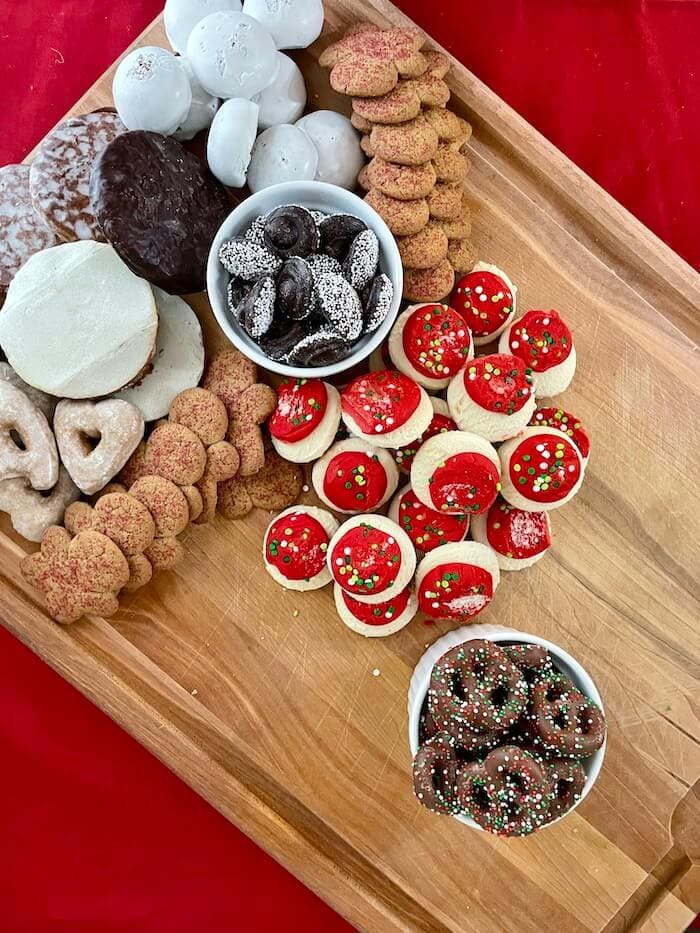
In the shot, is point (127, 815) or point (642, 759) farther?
point (127, 815)

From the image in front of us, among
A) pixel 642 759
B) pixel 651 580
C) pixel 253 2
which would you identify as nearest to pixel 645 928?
pixel 642 759

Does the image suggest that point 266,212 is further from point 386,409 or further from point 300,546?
point 300,546

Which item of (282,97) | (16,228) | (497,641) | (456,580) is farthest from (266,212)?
(497,641)

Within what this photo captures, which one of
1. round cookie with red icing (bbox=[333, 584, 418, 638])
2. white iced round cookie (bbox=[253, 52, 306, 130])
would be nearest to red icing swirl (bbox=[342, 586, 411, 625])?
round cookie with red icing (bbox=[333, 584, 418, 638])

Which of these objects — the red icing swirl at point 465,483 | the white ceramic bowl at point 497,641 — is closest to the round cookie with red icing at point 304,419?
the red icing swirl at point 465,483

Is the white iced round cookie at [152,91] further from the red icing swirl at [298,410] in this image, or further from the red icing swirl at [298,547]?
the red icing swirl at [298,547]

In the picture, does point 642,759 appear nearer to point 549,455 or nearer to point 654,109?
point 549,455

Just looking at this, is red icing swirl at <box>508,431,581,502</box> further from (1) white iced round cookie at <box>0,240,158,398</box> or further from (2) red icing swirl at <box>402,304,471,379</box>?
(1) white iced round cookie at <box>0,240,158,398</box>
